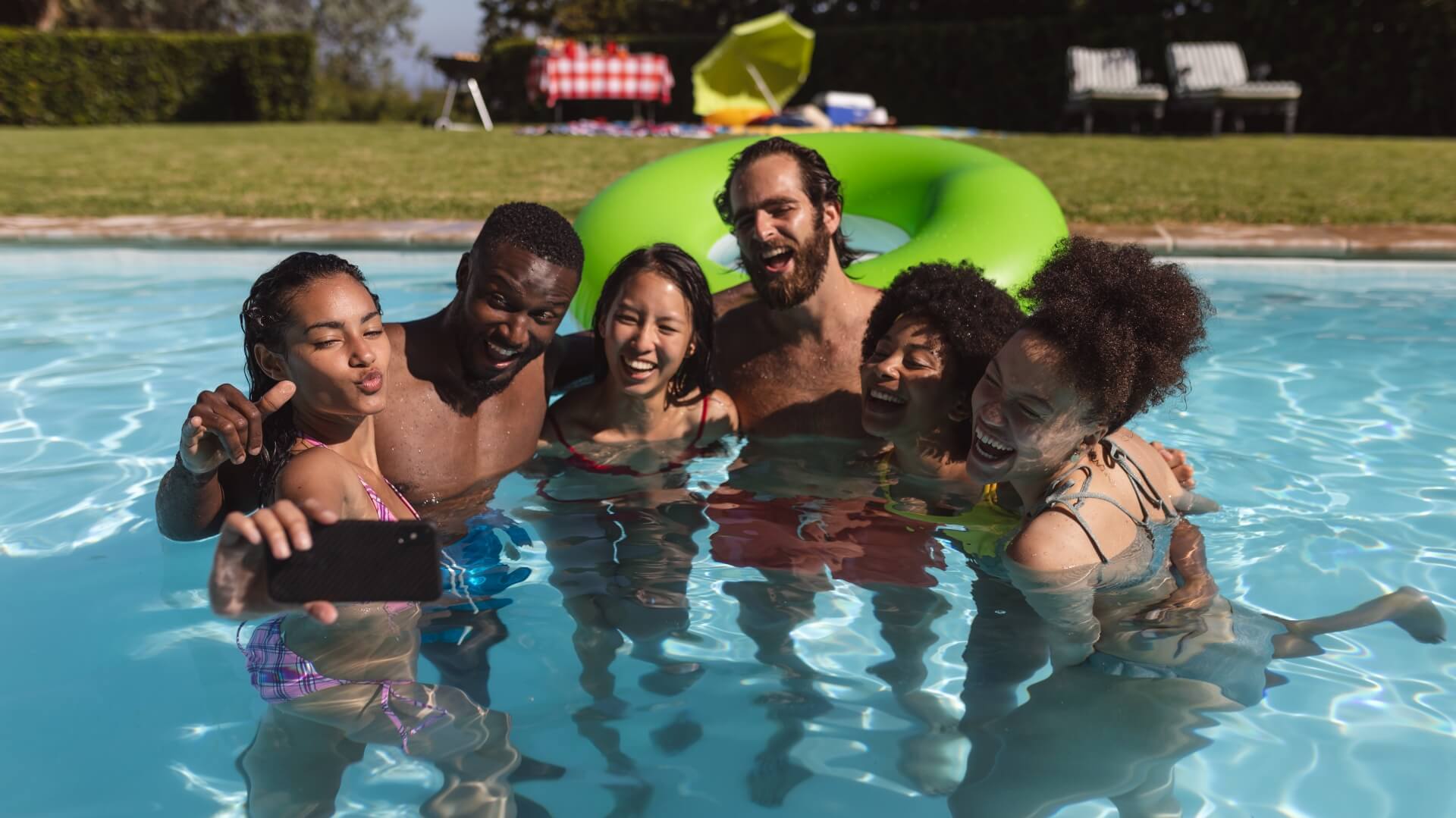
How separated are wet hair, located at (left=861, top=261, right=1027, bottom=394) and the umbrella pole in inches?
558

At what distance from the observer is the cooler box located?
17141 millimetres

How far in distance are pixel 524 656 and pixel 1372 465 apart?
127 inches

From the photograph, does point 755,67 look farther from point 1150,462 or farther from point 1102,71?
point 1150,462

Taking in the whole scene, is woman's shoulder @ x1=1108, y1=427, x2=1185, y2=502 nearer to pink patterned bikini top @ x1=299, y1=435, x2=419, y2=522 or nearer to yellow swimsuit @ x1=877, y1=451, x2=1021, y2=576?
yellow swimsuit @ x1=877, y1=451, x2=1021, y2=576

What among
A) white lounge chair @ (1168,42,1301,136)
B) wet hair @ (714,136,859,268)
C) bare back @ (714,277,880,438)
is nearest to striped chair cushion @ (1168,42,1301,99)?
white lounge chair @ (1168,42,1301,136)

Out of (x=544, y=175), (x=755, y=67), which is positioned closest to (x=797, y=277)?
(x=544, y=175)

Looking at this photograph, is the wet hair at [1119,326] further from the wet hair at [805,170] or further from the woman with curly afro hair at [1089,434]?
the wet hair at [805,170]

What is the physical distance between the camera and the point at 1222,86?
15641 mm

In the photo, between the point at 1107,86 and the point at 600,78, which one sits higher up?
the point at 600,78

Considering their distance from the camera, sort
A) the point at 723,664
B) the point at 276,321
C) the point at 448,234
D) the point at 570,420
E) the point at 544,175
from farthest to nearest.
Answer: the point at 544,175
the point at 448,234
the point at 570,420
the point at 723,664
the point at 276,321

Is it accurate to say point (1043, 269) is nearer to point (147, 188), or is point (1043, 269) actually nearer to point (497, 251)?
point (497, 251)

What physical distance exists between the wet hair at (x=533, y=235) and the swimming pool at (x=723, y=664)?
0.78 metres

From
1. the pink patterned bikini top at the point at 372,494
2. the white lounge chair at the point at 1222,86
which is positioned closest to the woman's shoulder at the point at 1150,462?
the pink patterned bikini top at the point at 372,494

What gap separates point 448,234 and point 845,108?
37.2 feet
